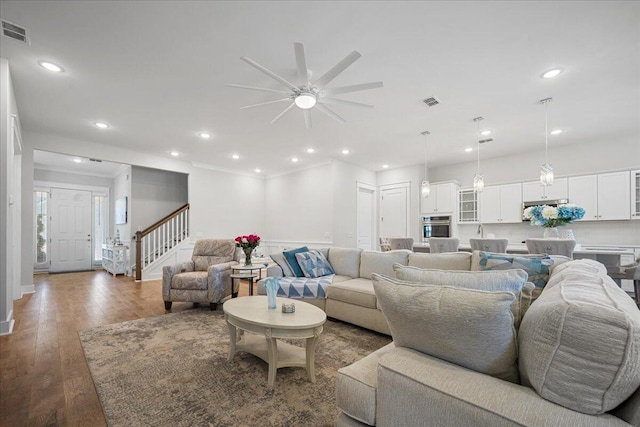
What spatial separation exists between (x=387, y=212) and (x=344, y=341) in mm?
5216

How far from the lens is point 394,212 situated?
7.46m

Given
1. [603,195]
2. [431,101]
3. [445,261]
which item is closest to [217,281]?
[445,261]

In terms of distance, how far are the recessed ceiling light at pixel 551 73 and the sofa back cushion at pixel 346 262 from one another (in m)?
2.90

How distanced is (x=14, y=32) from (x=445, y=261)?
4.53m

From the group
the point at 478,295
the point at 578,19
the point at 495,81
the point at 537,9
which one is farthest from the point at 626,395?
the point at 495,81

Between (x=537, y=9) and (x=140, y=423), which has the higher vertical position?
(x=537, y=9)

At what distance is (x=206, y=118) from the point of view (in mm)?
4211

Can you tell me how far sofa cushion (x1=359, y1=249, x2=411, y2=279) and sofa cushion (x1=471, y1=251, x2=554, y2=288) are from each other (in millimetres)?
1233

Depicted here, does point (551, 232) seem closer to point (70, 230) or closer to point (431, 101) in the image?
point (431, 101)

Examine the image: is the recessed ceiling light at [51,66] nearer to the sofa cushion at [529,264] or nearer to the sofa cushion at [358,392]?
the sofa cushion at [358,392]

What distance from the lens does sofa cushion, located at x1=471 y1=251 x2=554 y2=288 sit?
74.6 inches

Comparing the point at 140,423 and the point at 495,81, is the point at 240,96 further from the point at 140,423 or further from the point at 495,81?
the point at 140,423

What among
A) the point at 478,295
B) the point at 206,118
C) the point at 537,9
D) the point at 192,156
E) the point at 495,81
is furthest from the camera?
the point at 192,156

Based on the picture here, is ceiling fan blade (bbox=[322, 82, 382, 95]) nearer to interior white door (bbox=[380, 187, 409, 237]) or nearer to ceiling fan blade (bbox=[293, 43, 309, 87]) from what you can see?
ceiling fan blade (bbox=[293, 43, 309, 87])
